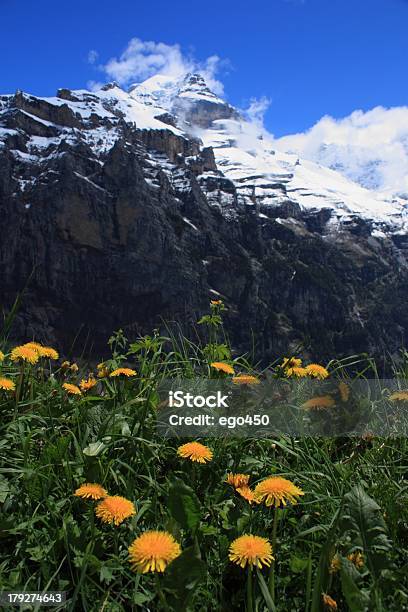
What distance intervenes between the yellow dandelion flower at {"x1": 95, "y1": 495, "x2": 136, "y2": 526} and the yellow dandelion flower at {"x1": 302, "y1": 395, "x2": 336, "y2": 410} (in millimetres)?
1204

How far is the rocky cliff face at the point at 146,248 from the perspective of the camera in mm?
125312

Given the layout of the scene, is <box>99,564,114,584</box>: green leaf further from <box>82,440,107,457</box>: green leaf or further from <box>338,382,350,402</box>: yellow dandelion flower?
<box>338,382,350,402</box>: yellow dandelion flower

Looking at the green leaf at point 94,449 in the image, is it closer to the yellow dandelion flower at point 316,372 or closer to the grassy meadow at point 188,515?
the grassy meadow at point 188,515

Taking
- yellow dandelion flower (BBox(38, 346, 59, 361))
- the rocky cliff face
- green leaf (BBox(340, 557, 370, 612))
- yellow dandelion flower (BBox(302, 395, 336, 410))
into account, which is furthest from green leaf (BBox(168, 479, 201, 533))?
the rocky cliff face

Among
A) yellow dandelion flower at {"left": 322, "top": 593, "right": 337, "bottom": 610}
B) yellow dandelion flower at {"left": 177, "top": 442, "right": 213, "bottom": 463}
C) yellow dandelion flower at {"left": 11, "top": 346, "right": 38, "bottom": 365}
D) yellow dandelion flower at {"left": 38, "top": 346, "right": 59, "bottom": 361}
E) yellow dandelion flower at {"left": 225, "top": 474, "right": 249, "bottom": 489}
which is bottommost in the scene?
yellow dandelion flower at {"left": 322, "top": 593, "right": 337, "bottom": 610}

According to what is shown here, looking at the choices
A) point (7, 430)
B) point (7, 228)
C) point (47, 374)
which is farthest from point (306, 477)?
point (7, 228)

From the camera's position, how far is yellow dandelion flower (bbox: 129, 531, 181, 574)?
54.0 inches

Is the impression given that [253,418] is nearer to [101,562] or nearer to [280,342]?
[101,562]

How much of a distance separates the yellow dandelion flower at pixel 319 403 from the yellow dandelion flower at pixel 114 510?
1204 mm

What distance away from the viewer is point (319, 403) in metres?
2.62

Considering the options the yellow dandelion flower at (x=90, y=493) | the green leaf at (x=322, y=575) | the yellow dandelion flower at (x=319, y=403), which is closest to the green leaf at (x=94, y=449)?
the yellow dandelion flower at (x=90, y=493)

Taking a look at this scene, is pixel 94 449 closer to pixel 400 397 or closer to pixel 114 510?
pixel 114 510

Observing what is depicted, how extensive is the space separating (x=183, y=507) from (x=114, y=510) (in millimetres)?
246

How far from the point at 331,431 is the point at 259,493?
100 cm
